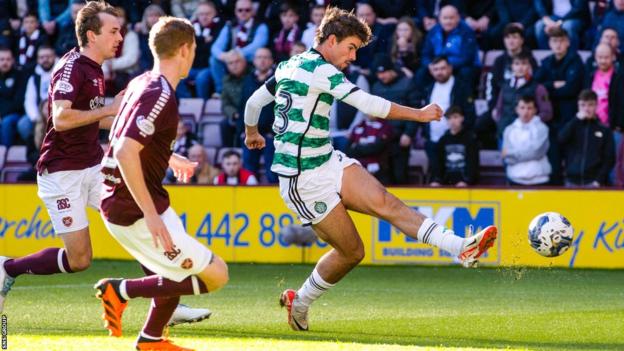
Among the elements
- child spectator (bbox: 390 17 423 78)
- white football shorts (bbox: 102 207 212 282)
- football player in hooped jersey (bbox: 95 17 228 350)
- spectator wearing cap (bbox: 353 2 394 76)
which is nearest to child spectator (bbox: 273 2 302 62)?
spectator wearing cap (bbox: 353 2 394 76)

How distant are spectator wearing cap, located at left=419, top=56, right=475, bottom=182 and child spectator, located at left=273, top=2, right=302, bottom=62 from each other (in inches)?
90.1

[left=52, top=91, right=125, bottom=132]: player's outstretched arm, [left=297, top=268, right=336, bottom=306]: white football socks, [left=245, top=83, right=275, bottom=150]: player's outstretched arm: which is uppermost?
[left=52, top=91, right=125, bottom=132]: player's outstretched arm

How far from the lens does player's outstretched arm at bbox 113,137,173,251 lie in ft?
21.8

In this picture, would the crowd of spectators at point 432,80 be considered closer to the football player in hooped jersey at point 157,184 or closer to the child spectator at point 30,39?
the child spectator at point 30,39

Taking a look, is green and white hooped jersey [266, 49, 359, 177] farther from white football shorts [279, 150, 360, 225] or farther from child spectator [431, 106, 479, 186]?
child spectator [431, 106, 479, 186]

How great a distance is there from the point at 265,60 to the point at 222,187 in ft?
6.87

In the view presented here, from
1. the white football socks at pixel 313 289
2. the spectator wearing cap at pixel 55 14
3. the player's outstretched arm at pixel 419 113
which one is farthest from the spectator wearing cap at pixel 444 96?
the player's outstretched arm at pixel 419 113

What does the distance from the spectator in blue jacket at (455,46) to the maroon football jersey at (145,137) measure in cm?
1013

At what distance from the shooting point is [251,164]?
17141mm

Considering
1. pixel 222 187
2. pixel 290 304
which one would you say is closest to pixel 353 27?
pixel 290 304

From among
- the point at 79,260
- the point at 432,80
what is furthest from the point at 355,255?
the point at 432,80

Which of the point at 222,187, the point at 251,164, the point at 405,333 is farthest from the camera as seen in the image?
the point at 251,164

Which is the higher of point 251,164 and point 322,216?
point 322,216

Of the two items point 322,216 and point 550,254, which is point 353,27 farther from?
point 550,254
